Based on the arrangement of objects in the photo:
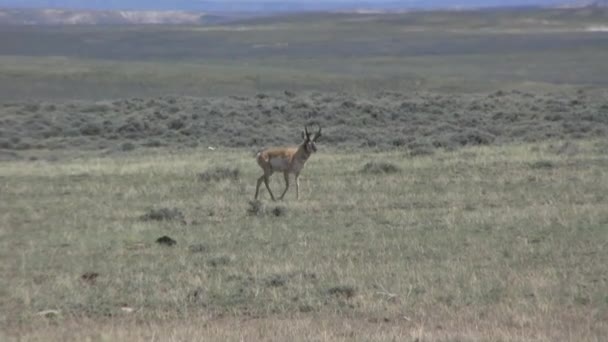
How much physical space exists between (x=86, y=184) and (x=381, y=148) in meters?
10.5

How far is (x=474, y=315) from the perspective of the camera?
9539mm

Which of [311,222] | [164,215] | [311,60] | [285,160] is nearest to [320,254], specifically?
[311,222]

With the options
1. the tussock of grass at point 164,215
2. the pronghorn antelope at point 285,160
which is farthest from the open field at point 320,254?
the pronghorn antelope at point 285,160

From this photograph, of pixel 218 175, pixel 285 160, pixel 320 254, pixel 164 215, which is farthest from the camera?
pixel 218 175

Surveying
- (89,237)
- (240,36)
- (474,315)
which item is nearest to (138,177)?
(89,237)

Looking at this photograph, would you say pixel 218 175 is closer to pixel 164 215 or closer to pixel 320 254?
pixel 164 215

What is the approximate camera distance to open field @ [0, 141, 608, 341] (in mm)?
9484

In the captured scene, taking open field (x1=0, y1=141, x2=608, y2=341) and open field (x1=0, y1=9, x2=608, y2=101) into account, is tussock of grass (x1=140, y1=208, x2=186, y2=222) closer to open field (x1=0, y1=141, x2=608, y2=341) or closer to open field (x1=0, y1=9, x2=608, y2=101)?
open field (x1=0, y1=141, x2=608, y2=341)

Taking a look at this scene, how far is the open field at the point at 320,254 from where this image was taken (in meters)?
9.48

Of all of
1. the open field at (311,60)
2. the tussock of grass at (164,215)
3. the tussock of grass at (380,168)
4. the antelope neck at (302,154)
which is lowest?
the open field at (311,60)

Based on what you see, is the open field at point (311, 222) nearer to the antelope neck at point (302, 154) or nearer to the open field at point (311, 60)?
the antelope neck at point (302, 154)

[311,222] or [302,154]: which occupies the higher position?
[302,154]

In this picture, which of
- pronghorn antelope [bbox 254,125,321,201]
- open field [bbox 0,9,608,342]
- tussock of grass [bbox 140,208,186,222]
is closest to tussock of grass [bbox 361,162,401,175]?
open field [bbox 0,9,608,342]

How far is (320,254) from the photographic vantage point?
13.1 metres
